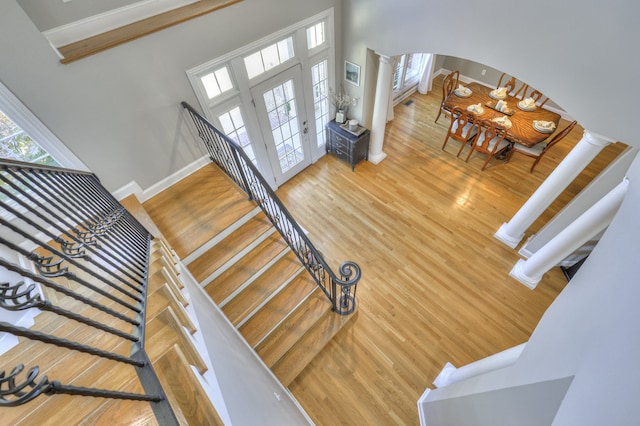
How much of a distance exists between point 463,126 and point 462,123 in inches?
13.2

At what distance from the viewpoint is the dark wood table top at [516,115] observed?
459 centimetres

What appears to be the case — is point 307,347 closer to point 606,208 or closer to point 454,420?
point 454,420

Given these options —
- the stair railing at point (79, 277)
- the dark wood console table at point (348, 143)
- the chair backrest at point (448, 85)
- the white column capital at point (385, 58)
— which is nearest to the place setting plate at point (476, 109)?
the chair backrest at point (448, 85)

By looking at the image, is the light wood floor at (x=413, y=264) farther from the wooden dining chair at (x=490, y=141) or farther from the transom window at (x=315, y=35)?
the transom window at (x=315, y=35)

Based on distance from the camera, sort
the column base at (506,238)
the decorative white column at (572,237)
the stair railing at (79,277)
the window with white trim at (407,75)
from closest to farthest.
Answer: the stair railing at (79,277)
the decorative white column at (572,237)
the column base at (506,238)
the window with white trim at (407,75)

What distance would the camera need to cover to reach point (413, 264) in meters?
4.04

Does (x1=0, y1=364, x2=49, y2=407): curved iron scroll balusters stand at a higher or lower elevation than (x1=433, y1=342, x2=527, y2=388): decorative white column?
higher

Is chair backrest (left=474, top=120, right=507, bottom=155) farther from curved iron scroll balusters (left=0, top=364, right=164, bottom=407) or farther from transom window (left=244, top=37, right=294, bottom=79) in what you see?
curved iron scroll balusters (left=0, top=364, right=164, bottom=407)

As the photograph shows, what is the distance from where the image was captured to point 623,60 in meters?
2.08

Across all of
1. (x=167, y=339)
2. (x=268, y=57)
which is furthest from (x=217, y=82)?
(x=167, y=339)

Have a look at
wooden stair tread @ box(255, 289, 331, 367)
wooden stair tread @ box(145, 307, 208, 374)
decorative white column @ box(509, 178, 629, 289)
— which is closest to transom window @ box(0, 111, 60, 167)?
wooden stair tread @ box(145, 307, 208, 374)

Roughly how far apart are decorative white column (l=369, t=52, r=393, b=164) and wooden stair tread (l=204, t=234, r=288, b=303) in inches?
110

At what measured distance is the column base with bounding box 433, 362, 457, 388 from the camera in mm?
3004

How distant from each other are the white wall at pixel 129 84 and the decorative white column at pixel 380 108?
4.36ft
